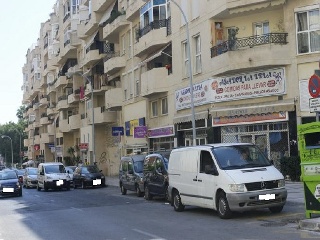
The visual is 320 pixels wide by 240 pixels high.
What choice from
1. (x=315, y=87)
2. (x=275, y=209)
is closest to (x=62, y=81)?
(x=275, y=209)

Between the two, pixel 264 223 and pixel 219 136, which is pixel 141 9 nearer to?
pixel 219 136

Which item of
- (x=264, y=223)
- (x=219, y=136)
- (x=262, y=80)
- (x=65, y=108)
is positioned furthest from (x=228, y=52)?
(x=65, y=108)

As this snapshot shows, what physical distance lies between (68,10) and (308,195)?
202 feet

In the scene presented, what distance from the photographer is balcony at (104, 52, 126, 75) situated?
4497cm

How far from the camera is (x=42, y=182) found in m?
35.5

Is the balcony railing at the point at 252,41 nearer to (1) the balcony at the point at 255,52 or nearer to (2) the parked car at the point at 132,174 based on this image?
(1) the balcony at the point at 255,52

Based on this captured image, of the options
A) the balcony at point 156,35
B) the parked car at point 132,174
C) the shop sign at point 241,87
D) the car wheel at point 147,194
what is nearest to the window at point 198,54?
the shop sign at point 241,87

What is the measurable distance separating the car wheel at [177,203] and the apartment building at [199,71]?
1015cm

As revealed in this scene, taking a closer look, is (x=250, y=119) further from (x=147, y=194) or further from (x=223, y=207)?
(x=223, y=207)

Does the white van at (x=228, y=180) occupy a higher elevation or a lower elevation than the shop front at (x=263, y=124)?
lower

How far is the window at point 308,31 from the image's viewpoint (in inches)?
983

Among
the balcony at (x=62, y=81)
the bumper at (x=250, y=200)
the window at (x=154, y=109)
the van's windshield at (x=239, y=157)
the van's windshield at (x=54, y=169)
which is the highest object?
the balcony at (x=62, y=81)

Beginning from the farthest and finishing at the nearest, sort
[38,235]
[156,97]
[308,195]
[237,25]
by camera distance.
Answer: [156,97] < [237,25] < [38,235] < [308,195]

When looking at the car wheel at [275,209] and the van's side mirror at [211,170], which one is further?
the car wheel at [275,209]
